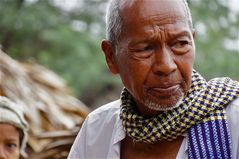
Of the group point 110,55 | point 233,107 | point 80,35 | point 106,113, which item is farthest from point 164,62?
point 80,35

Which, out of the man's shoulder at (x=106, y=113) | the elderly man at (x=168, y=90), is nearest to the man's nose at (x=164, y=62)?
the elderly man at (x=168, y=90)

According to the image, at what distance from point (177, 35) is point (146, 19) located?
0.16 metres

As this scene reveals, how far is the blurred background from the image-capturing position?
9.12m

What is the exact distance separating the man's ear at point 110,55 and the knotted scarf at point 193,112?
39 cm

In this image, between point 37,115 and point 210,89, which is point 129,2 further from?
point 37,115

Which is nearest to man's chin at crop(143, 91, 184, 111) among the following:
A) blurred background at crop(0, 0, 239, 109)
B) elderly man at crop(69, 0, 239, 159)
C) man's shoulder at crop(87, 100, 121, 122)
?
elderly man at crop(69, 0, 239, 159)

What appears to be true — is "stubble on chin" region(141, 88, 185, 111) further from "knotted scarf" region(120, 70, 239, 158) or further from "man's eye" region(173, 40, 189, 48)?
"man's eye" region(173, 40, 189, 48)

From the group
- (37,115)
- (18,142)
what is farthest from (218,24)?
(18,142)

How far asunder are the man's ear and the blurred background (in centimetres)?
571

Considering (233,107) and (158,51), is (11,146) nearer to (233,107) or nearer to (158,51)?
(158,51)

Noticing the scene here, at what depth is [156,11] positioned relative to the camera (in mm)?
2643

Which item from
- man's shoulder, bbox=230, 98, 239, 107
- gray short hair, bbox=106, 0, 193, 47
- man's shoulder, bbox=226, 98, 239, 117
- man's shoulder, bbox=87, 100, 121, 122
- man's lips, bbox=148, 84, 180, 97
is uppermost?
gray short hair, bbox=106, 0, 193, 47

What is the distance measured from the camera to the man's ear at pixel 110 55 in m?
2.99

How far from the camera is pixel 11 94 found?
513 centimetres
